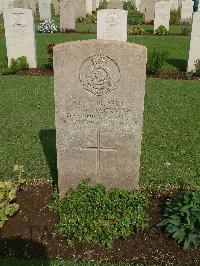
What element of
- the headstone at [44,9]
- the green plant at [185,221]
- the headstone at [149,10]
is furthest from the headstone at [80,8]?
the green plant at [185,221]

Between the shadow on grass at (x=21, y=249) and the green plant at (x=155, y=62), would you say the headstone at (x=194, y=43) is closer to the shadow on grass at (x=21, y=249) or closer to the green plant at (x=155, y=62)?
the green plant at (x=155, y=62)

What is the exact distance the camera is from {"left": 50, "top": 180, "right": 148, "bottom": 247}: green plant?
4.22m

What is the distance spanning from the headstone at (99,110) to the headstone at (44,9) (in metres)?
20.4

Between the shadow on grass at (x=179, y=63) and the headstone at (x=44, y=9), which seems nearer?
the shadow on grass at (x=179, y=63)

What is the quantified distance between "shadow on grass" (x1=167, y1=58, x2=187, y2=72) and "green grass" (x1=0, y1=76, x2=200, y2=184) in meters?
2.06

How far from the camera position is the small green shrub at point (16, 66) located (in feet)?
38.3

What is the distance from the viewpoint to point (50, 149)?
6.55 metres

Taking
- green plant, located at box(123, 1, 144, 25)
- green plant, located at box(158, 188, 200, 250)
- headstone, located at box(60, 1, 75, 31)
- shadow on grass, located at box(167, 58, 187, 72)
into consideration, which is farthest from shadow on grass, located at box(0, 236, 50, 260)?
green plant, located at box(123, 1, 144, 25)

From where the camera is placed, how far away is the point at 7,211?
4.36m

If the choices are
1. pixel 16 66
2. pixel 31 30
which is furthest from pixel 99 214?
pixel 31 30

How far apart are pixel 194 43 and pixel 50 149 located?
23.1ft

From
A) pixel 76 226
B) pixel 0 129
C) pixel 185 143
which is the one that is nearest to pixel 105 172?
pixel 76 226

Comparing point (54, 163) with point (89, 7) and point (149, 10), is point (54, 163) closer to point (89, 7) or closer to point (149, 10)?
point (149, 10)


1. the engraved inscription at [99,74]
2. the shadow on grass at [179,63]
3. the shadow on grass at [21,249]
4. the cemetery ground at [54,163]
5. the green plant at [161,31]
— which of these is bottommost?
the shadow on grass at [21,249]
